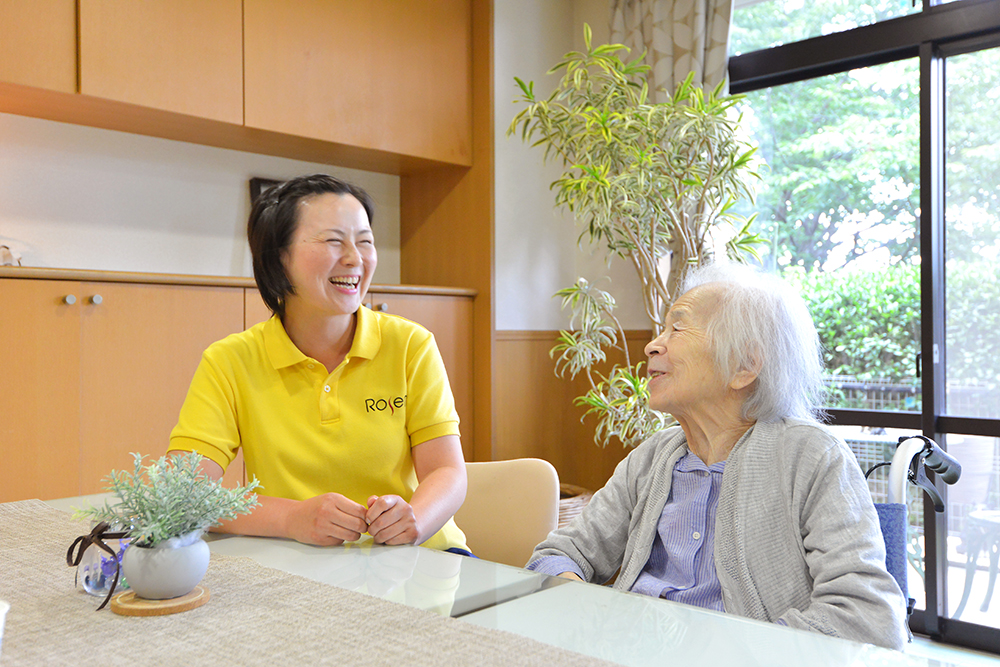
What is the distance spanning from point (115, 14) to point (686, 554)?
2410mm

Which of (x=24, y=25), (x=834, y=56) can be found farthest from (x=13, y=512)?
(x=834, y=56)

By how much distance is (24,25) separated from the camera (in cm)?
250

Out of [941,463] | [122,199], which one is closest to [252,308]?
[122,199]

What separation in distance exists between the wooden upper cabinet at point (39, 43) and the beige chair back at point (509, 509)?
1796 millimetres

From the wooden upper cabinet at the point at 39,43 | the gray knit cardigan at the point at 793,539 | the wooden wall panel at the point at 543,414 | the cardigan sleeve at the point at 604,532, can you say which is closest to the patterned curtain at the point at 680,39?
the wooden wall panel at the point at 543,414

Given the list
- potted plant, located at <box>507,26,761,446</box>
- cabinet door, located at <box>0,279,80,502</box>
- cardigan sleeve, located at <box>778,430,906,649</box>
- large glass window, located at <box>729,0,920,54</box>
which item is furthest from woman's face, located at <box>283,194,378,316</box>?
large glass window, located at <box>729,0,920,54</box>

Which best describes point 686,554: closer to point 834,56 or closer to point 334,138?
point 334,138

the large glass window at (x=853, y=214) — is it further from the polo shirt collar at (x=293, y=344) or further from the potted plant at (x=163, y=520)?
the potted plant at (x=163, y=520)

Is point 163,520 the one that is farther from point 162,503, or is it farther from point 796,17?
point 796,17

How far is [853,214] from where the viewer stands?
11.8 ft

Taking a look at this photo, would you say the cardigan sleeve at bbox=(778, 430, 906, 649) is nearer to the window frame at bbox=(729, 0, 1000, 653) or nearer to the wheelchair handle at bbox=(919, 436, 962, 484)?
the wheelchair handle at bbox=(919, 436, 962, 484)

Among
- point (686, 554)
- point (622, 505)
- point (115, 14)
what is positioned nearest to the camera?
point (686, 554)

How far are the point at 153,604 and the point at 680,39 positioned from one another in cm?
354

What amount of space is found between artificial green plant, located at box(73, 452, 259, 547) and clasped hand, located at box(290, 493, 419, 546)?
29 cm
